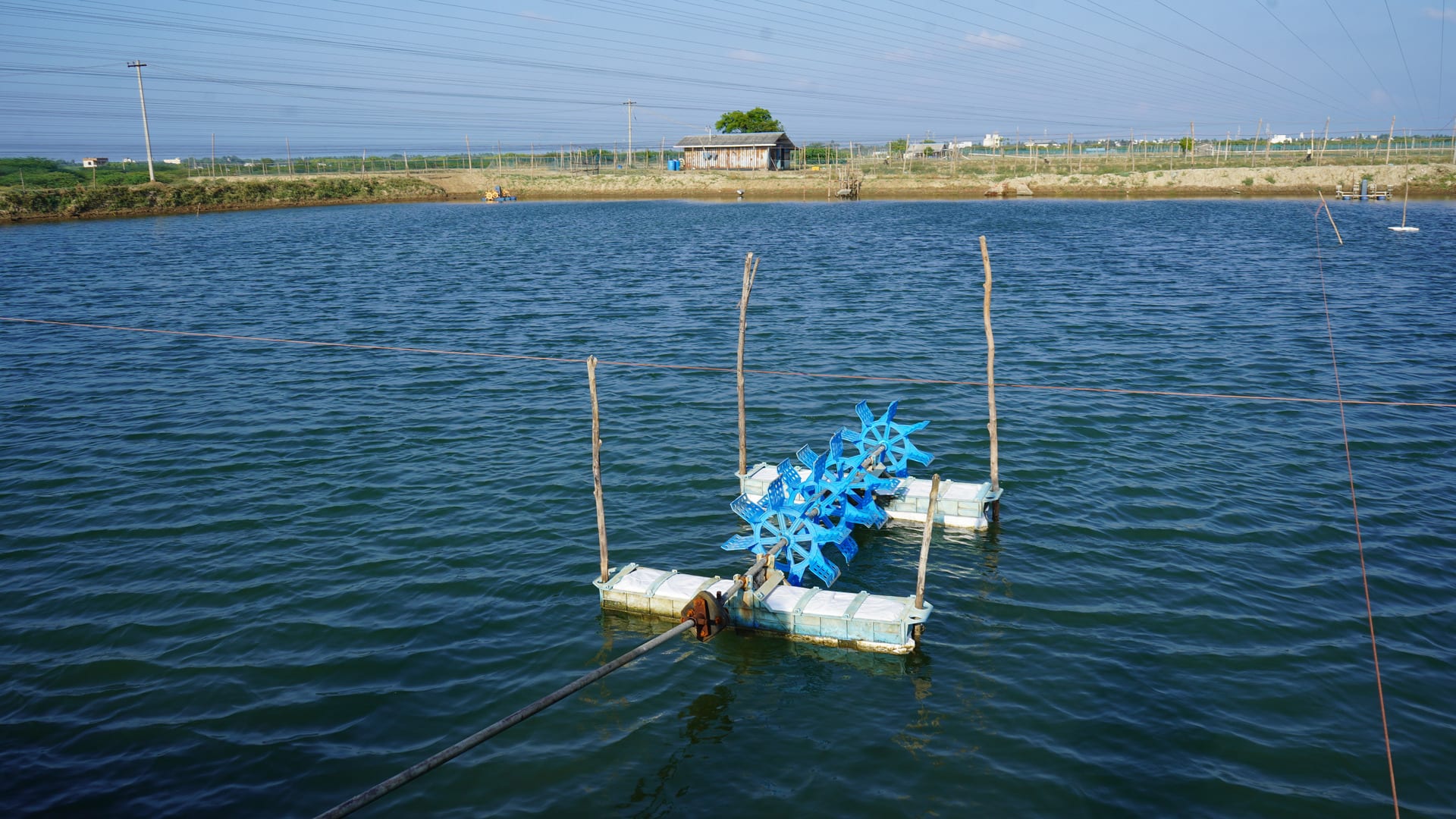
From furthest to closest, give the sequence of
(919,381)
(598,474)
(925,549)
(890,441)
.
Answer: (890,441), (919,381), (598,474), (925,549)

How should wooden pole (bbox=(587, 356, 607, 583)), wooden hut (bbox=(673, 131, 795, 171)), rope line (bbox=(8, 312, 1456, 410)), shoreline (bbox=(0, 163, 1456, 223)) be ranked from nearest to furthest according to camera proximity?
1. wooden pole (bbox=(587, 356, 607, 583))
2. rope line (bbox=(8, 312, 1456, 410))
3. shoreline (bbox=(0, 163, 1456, 223))
4. wooden hut (bbox=(673, 131, 795, 171))

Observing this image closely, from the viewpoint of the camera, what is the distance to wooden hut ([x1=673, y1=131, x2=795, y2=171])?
11550 centimetres

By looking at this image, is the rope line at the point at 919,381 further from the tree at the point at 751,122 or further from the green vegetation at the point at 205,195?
the tree at the point at 751,122

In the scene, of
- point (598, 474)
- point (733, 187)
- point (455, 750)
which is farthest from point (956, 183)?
point (455, 750)

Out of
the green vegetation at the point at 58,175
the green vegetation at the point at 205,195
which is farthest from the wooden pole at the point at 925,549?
the green vegetation at the point at 58,175

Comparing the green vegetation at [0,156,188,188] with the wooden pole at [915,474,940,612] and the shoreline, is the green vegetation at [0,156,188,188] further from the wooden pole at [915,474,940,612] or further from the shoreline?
the wooden pole at [915,474,940,612]

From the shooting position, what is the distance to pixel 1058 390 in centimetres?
2630

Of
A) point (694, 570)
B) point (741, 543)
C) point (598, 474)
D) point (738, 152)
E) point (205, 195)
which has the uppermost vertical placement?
point (738, 152)

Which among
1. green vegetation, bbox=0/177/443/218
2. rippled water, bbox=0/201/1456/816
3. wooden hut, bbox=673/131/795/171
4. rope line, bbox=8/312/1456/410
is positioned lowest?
rippled water, bbox=0/201/1456/816

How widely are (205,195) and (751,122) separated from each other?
70.2 meters

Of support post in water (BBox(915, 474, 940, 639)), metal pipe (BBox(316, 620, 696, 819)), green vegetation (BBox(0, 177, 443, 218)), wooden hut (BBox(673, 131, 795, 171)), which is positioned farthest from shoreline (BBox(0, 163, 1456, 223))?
support post in water (BBox(915, 474, 940, 639))

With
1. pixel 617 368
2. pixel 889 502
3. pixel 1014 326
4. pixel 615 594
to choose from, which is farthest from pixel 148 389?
pixel 1014 326

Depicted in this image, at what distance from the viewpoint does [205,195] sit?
3652 inches

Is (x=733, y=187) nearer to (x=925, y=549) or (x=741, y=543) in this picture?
(x=741, y=543)
